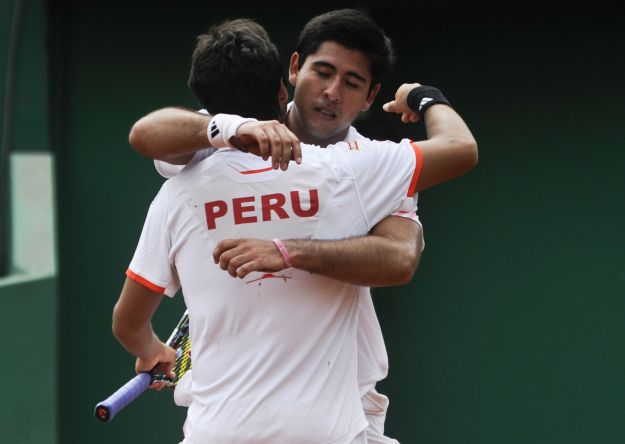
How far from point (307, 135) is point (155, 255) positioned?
0.80 m

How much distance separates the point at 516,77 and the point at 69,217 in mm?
2965

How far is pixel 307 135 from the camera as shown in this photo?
3.75m

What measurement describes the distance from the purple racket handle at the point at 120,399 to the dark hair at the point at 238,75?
0.96 m

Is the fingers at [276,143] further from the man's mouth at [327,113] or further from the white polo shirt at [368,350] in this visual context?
the man's mouth at [327,113]

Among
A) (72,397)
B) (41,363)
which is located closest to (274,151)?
(41,363)

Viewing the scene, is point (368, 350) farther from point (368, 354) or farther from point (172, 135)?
point (172, 135)

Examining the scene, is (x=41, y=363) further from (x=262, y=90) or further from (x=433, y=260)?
(x=262, y=90)

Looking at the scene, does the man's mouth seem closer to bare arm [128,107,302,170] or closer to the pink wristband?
bare arm [128,107,302,170]

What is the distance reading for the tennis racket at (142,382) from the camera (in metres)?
3.41

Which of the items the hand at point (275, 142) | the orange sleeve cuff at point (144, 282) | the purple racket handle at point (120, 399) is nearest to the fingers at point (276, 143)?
the hand at point (275, 142)

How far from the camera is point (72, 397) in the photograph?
7.14 m

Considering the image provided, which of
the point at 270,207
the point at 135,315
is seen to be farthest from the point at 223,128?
the point at 135,315

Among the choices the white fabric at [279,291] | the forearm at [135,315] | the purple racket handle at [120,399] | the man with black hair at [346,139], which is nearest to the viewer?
the man with black hair at [346,139]

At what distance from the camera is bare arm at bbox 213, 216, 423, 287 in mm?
2844
